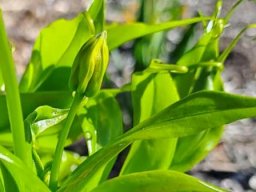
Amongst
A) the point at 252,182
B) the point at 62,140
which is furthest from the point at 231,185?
the point at 62,140

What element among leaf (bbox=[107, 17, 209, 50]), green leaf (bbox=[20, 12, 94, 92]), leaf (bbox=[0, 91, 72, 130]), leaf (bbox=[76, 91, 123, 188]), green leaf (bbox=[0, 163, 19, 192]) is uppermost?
leaf (bbox=[107, 17, 209, 50])

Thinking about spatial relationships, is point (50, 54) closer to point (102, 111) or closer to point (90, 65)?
point (102, 111)

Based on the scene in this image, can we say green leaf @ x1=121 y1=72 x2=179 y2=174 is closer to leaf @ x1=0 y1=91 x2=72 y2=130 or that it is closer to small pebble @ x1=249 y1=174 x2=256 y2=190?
leaf @ x1=0 y1=91 x2=72 y2=130

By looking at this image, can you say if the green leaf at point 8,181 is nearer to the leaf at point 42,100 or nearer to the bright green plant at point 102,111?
the bright green plant at point 102,111

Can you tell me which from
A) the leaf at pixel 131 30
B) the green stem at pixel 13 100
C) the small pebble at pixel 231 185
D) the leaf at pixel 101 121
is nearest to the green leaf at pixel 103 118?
the leaf at pixel 101 121

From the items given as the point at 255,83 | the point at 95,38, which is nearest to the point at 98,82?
the point at 95,38

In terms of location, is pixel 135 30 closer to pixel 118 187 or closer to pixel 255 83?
pixel 118 187

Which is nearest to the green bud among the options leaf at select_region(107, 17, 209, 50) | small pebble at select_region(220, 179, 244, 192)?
leaf at select_region(107, 17, 209, 50)
